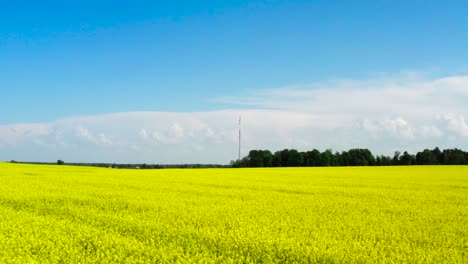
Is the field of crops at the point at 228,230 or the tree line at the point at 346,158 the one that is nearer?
the field of crops at the point at 228,230

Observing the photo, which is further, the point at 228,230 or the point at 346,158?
the point at 346,158

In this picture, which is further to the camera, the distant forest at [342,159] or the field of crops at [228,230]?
the distant forest at [342,159]

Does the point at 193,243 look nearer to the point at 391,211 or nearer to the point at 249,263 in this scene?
the point at 249,263

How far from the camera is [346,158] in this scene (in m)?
104

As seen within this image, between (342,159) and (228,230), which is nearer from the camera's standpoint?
(228,230)

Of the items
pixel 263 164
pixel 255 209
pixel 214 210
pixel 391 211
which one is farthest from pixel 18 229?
pixel 263 164

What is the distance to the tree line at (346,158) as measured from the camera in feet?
325

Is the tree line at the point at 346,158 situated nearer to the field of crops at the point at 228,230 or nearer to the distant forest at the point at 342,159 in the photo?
the distant forest at the point at 342,159

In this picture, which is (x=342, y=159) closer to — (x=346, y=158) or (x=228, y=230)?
(x=346, y=158)

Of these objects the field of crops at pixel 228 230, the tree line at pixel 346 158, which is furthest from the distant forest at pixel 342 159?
the field of crops at pixel 228 230

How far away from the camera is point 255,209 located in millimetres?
16625

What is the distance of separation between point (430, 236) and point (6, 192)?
60.6 ft

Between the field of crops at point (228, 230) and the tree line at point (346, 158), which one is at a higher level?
the tree line at point (346, 158)

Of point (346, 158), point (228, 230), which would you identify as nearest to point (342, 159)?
point (346, 158)
